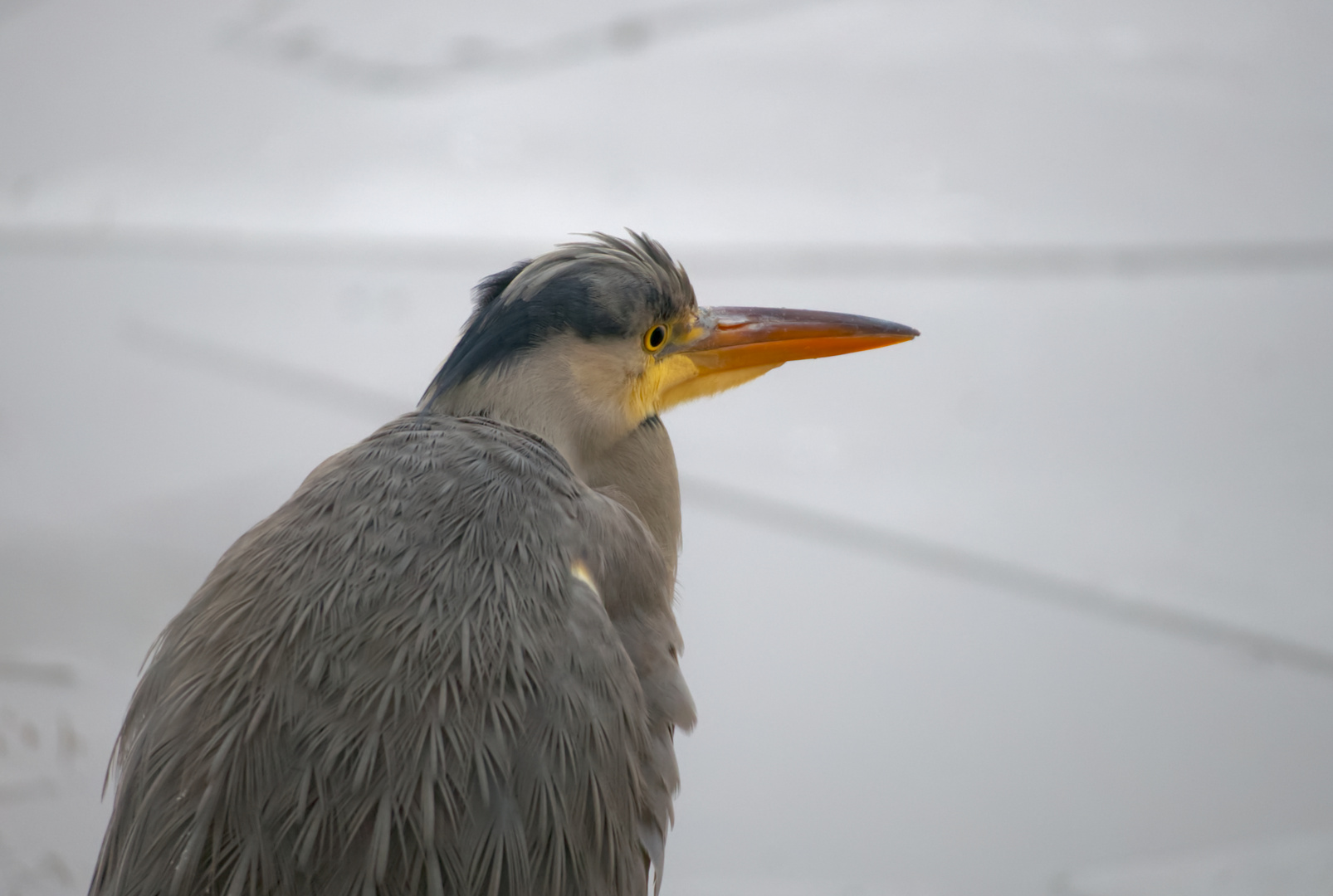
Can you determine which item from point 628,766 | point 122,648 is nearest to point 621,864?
point 628,766

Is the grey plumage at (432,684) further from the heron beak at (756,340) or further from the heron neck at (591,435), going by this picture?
the heron beak at (756,340)

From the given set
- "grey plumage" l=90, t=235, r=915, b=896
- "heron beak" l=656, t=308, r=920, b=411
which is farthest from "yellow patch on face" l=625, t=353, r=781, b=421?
"grey plumage" l=90, t=235, r=915, b=896

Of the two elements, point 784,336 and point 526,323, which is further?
point 784,336

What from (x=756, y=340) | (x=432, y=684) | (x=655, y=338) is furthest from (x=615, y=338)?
(x=432, y=684)

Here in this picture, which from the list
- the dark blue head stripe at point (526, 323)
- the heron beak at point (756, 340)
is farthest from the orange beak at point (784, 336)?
the dark blue head stripe at point (526, 323)

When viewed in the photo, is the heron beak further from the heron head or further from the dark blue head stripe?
the dark blue head stripe

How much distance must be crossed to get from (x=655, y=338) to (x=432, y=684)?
1.47 ft

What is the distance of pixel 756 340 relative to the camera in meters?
1.07

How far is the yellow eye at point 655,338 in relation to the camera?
3.33 ft

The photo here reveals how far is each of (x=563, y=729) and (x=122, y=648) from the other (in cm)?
114

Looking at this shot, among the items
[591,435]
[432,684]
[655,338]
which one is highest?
[655,338]

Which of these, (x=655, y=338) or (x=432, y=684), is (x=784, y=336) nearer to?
Result: (x=655, y=338)

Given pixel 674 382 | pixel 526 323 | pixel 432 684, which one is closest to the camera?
pixel 432 684

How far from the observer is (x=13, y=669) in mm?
1553
